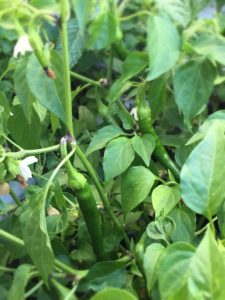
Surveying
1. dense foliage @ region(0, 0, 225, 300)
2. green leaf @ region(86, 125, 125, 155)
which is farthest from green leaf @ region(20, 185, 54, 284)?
green leaf @ region(86, 125, 125, 155)

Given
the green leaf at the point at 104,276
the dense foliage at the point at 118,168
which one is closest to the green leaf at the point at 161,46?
the dense foliage at the point at 118,168

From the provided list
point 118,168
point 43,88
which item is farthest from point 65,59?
point 118,168

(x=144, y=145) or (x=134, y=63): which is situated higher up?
(x=134, y=63)

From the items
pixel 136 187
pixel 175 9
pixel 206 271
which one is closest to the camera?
pixel 206 271

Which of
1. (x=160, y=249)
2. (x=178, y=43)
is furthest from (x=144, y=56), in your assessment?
(x=160, y=249)

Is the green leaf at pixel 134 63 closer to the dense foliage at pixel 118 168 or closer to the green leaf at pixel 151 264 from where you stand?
the dense foliage at pixel 118 168

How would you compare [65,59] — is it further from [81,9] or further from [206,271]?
[206,271]

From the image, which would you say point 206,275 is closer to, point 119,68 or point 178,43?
point 178,43
